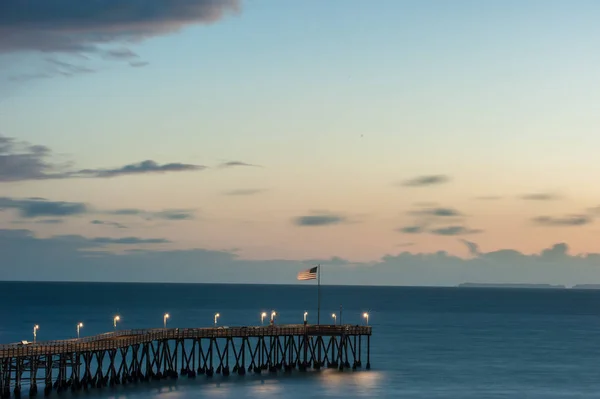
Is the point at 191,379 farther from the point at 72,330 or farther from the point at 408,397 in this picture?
the point at 72,330

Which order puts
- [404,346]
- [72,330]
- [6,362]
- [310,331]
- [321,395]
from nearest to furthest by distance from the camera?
[6,362]
[321,395]
[310,331]
[404,346]
[72,330]

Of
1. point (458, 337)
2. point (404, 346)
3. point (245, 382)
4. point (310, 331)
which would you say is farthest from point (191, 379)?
point (458, 337)

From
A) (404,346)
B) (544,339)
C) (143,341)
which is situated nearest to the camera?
(143,341)

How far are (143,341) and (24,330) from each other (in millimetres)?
104084

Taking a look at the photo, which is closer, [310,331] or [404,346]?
[310,331]

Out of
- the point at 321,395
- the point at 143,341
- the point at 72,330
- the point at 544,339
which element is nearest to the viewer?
the point at 321,395

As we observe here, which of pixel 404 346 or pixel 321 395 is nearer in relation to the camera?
pixel 321 395

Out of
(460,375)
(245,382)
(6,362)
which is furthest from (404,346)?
(6,362)

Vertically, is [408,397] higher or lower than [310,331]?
lower

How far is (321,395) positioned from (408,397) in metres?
9.48

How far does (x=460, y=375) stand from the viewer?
11325cm

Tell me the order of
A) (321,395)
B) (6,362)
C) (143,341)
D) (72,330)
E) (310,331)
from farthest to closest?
(72,330) < (310,331) < (143,341) < (321,395) < (6,362)

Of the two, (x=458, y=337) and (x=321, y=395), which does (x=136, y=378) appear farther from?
(x=458, y=337)

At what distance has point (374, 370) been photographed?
114m
